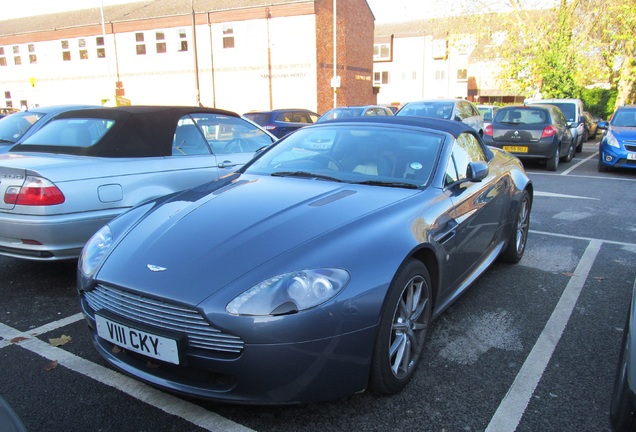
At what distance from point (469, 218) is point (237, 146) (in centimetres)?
309

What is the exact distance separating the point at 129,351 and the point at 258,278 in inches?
30.1

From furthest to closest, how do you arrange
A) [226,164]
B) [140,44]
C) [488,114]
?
1. [140,44]
2. [488,114]
3. [226,164]

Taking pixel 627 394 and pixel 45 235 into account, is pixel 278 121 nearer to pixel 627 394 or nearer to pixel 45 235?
pixel 45 235

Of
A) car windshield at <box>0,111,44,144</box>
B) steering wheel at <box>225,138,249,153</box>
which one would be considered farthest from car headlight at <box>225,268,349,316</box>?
car windshield at <box>0,111,44,144</box>

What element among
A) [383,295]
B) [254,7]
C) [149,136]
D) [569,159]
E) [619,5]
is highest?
[254,7]

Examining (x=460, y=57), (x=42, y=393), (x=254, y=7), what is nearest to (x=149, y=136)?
(x=42, y=393)

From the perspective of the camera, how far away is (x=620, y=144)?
34.9ft

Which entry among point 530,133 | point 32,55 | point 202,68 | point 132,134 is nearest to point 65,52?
point 32,55

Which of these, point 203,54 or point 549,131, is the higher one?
point 203,54

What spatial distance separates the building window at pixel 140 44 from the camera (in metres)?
32.7

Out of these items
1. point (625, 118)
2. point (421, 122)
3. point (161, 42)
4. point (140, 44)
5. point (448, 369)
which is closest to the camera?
point (448, 369)

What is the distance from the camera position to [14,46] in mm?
38062

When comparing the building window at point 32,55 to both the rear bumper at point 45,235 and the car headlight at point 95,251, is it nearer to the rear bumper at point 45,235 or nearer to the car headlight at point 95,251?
the rear bumper at point 45,235

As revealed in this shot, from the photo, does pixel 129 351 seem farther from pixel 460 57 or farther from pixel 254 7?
pixel 460 57
